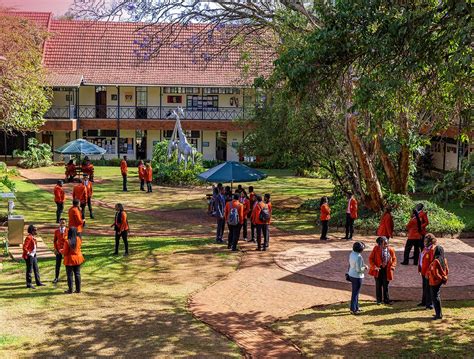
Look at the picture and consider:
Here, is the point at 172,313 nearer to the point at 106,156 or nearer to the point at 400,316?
the point at 400,316

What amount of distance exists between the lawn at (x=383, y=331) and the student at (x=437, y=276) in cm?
27

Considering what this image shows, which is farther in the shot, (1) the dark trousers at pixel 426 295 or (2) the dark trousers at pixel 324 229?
(2) the dark trousers at pixel 324 229

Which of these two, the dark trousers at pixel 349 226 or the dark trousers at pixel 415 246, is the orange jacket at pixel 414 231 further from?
the dark trousers at pixel 349 226

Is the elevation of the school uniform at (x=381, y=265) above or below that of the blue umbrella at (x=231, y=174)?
below

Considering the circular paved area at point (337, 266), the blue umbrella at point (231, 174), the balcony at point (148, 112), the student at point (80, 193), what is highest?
the balcony at point (148, 112)

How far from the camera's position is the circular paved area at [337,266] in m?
14.6

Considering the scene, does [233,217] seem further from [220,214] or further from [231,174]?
[231,174]

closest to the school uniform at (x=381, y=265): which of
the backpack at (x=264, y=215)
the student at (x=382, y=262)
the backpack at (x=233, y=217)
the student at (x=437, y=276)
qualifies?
the student at (x=382, y=262)

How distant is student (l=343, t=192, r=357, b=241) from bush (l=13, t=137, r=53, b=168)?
23686 millimetres

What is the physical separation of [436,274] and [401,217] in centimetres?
936

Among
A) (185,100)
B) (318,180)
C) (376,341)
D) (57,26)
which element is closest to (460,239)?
Result: (376,341)

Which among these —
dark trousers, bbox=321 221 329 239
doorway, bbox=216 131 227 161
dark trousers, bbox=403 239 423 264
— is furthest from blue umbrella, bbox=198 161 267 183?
doorway, bbox=216 131 227 161

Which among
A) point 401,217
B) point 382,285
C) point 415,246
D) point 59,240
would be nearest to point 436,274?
point 382,285

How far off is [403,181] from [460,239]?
345 cm
